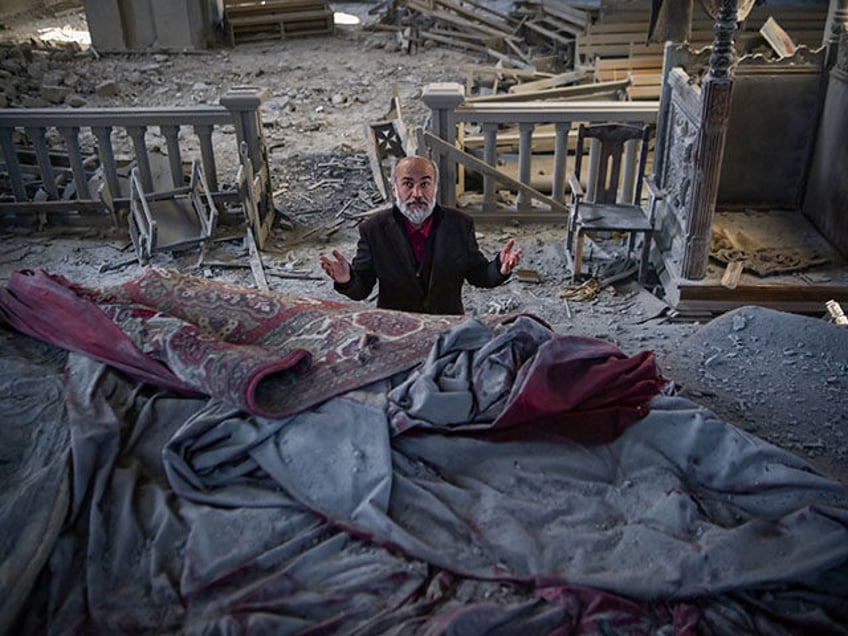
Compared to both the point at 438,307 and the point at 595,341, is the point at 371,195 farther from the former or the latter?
the point at 595,341

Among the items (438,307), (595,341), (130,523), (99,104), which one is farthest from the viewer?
(99,104)

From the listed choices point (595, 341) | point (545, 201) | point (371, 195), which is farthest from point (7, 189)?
point (595, 341)

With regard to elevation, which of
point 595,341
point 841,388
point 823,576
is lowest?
point 841,388

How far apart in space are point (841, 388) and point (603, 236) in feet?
11.6

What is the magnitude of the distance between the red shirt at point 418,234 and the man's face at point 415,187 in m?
0.06

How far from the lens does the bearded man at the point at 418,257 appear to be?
161 inches

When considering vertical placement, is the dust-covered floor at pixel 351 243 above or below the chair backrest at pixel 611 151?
below

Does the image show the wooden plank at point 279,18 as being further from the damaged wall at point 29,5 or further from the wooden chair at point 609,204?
the wooden chair at point 609,204

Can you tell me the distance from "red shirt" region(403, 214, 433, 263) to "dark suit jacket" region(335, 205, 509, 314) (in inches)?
0.9

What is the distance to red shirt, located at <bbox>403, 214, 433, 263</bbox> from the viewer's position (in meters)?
4.16

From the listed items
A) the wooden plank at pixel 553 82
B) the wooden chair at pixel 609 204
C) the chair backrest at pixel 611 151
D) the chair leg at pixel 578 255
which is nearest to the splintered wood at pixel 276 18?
the wooden plank at pixel 553 82

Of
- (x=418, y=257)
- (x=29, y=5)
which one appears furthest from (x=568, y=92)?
(x=29, y=5)

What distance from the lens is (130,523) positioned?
9.05 ft

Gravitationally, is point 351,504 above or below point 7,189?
above
